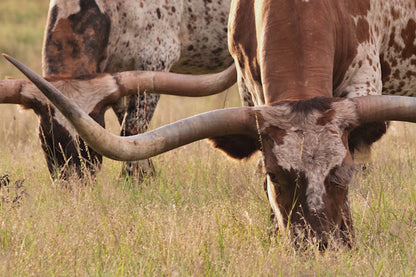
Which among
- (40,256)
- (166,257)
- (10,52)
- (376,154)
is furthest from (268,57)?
(10,52)

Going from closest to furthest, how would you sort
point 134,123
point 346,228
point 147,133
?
1. point 147,133
2. point 346,228
3. point 134,123

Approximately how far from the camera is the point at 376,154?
6812 millimetres

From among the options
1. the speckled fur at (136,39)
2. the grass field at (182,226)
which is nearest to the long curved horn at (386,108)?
the grass field at (182,226)

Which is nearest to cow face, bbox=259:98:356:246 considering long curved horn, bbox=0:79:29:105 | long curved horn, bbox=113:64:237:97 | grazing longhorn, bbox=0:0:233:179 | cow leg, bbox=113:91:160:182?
grazing longhorn, bbox=0:0:233:179

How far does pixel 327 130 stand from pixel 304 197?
1.15ft

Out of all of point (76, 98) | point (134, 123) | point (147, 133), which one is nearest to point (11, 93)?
point (76, 98)

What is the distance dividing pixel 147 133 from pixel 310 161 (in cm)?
80

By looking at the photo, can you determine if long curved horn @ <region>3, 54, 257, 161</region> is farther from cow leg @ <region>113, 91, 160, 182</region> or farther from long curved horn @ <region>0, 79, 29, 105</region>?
cow leg @ <region>113, 91, 160, 182</region>

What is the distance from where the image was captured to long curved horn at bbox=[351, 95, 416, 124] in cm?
376

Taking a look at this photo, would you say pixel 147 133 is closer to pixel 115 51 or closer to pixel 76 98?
pixel 76 98

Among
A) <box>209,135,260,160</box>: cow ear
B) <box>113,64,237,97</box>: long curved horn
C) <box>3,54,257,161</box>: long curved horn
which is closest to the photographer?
<box>3,54,257,161</box>: long curved horn

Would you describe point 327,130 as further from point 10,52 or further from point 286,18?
point 10,52

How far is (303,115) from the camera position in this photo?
3.72m

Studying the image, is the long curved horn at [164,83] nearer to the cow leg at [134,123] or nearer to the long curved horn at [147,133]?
the cow leg at [134,123]
